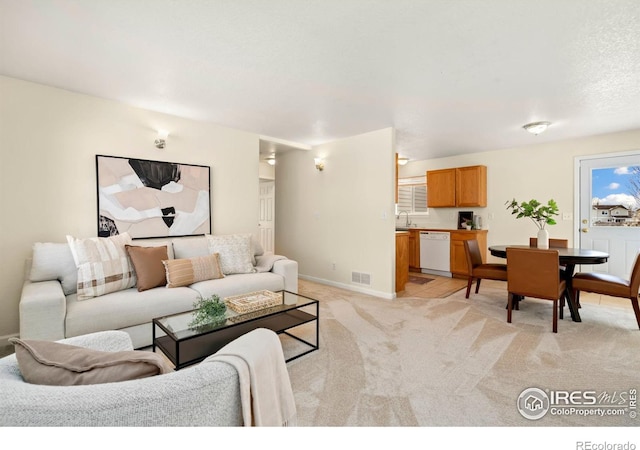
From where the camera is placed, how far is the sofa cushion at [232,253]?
3.32 m

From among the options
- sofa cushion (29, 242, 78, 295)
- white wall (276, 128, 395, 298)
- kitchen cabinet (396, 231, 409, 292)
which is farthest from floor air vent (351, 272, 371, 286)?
sofa cushion (29, 242, 78, 295)

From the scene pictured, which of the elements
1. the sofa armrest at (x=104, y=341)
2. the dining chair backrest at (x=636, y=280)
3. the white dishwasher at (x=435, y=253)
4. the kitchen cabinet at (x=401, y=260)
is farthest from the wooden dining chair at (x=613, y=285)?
the sofa armrest at (x=104, y=341)

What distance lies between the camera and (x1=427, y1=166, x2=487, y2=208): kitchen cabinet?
531 cm

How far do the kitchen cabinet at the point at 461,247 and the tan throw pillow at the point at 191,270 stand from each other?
13.9 ft

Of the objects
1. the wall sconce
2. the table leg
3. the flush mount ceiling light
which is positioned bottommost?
the table leg

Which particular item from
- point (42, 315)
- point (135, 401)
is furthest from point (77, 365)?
point (42, 315)

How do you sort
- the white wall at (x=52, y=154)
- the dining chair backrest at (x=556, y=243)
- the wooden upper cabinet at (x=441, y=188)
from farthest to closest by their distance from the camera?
the wooden upper cabinet at (x=441, y=188) < the dining chair backrest at (x=556, y=243) < the white wall at (x=52, y=154)

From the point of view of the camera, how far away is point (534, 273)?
2951mm

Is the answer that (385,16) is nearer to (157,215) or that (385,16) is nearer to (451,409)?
(451,409)

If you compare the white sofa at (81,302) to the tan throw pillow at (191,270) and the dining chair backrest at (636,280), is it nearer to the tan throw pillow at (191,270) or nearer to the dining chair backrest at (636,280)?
the tan throw pillow at (191,270)

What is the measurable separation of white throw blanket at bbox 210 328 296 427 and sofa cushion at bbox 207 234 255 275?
94.8 inches

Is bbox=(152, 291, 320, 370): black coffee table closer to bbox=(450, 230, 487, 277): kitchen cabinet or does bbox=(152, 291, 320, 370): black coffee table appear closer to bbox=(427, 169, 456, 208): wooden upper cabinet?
bbox=(450, 230, 487, 277): kitchen cabinet

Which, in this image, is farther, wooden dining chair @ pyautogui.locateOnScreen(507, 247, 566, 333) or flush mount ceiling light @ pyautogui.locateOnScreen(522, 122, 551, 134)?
flush mount ceiling light @ pyautogui.locateOnScreen(522, 122, 551, 134)

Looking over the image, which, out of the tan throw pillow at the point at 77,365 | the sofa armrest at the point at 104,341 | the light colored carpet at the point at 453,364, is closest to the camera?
the tan throw pillow at the point at 77,365
